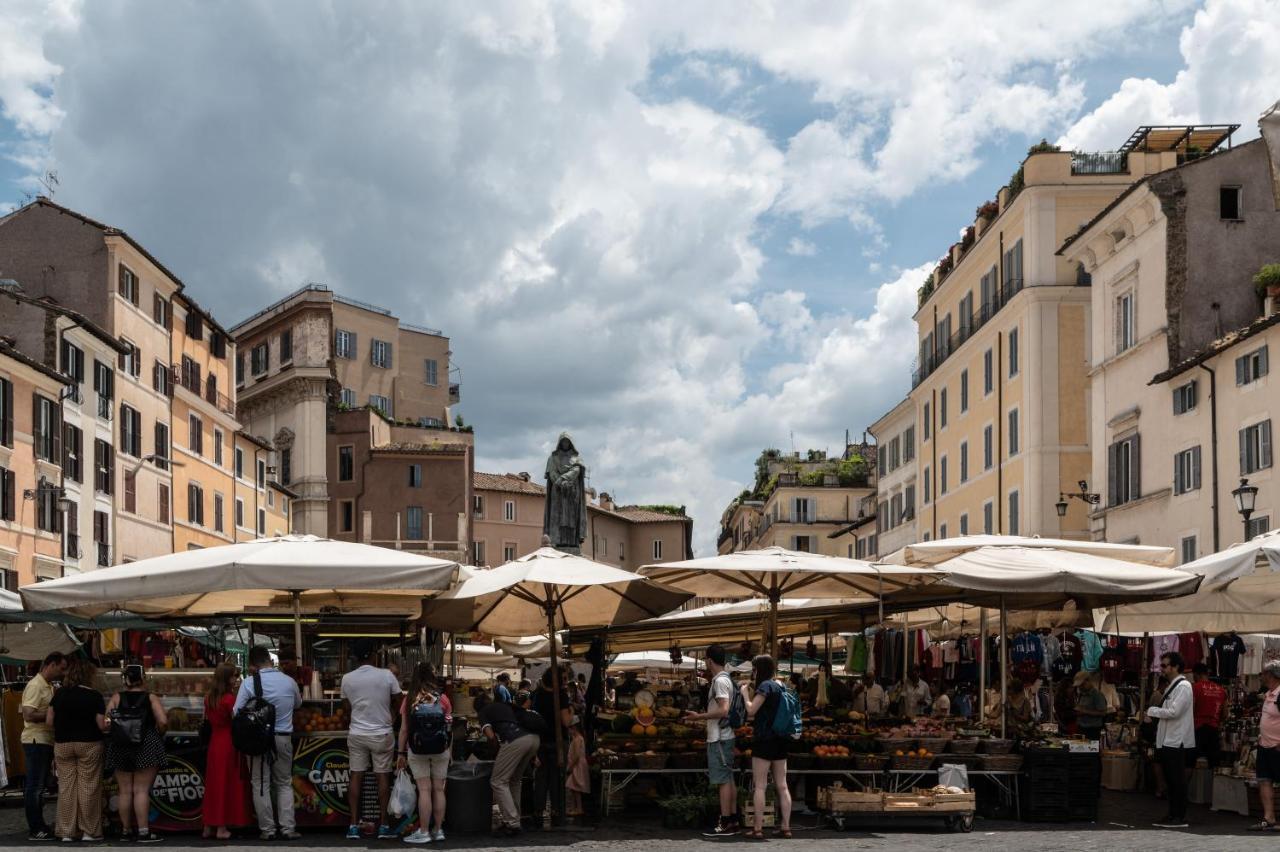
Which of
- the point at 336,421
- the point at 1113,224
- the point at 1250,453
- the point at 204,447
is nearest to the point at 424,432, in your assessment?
the point at 336,421

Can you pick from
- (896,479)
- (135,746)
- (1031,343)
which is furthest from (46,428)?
(896,479)

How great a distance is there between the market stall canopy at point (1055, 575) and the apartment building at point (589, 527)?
202 feet

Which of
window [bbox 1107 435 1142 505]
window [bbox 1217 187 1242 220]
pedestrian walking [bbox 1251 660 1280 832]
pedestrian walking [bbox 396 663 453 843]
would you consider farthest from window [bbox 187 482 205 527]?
pedestrian walking [bbox 1251 660 1280 832]

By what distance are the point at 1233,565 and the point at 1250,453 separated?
16.4 meters

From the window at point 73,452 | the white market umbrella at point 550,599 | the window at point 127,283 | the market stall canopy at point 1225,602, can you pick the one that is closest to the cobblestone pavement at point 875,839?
the white market umbrella at point 550,599

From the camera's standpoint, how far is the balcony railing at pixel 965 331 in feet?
159

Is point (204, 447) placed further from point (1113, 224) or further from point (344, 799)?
point (344, 799)

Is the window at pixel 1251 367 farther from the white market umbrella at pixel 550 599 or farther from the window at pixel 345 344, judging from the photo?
the window at pixel 345 344

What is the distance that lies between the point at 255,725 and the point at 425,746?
1487mm

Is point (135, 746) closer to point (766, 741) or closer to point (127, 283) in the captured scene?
point (766, 741)

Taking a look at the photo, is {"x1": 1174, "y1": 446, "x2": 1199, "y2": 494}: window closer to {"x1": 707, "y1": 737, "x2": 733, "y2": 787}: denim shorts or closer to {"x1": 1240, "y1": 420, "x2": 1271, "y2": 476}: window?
{"x1": 1240, "y1": 420, "x2": 1271, "y2": 476}: window

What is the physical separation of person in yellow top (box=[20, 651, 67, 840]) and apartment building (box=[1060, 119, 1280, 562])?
23.3m

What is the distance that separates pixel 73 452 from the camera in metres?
45.3

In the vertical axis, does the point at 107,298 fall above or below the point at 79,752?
above
